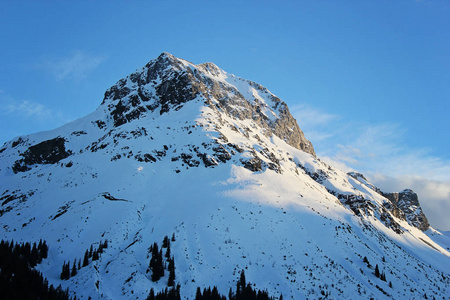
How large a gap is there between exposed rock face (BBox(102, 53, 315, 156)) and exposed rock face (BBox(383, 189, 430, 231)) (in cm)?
5913

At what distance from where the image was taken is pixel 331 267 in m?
39.8

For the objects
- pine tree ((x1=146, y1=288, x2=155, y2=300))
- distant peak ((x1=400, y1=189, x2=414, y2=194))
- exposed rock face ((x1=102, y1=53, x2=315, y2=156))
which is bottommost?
pine tree ((x1=146, y1=288, x2=155, y2=300))

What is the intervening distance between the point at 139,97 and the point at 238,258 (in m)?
77.2

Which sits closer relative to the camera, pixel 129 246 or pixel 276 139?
pixel 129 246

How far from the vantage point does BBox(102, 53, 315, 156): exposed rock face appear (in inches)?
3757

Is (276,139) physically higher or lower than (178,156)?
higher

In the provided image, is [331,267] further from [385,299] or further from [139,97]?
[139,97]

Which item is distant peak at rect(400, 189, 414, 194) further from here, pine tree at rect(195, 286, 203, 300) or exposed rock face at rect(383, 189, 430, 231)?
pine tree at rect(195, 286, 203, 300)

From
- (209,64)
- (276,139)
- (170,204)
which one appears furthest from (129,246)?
Result: (209,64)

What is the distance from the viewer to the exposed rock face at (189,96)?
95.4 metres

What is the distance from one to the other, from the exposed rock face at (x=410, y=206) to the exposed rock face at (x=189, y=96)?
194ft

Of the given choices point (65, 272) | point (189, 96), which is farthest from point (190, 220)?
point (189, 96)

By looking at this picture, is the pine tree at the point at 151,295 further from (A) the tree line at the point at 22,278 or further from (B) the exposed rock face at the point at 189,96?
(B) the exposed rock face at the point at 189,96

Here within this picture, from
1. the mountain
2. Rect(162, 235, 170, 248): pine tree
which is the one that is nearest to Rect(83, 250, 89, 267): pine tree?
the mountain
